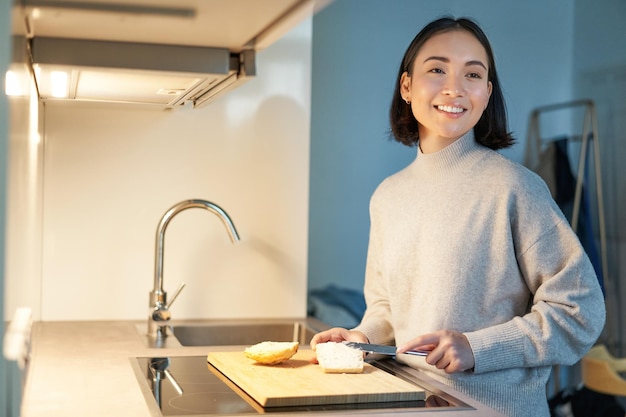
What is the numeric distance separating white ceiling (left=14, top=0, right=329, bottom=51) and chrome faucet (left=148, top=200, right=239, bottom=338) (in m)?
0.61

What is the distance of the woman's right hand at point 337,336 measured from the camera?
1581 millimetres

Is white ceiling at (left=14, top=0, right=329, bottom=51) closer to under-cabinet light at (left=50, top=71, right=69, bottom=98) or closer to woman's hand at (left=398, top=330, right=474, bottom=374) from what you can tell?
under-cabinet light at (left=50, top=71, right=69, bottom=98)

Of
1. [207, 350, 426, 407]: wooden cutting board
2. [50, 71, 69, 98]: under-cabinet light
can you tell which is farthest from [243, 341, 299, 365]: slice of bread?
[50, 71, 69, 98]: under-cabinet light

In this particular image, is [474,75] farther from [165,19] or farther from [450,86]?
[165,19]

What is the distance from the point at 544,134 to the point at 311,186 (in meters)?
1.07

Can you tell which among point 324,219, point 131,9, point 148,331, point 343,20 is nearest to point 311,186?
point 324,219

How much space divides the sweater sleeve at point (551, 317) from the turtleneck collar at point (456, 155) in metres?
0.22

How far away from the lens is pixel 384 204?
1790 mm

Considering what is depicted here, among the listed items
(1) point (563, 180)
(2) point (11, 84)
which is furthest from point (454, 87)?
(1) point (563, 180)

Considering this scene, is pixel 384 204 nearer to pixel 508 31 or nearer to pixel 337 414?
pixel 337 414

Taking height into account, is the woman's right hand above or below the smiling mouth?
below

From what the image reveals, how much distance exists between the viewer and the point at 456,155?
5.47 ft

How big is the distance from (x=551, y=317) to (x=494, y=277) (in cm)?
13

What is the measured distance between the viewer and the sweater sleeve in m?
1.49
